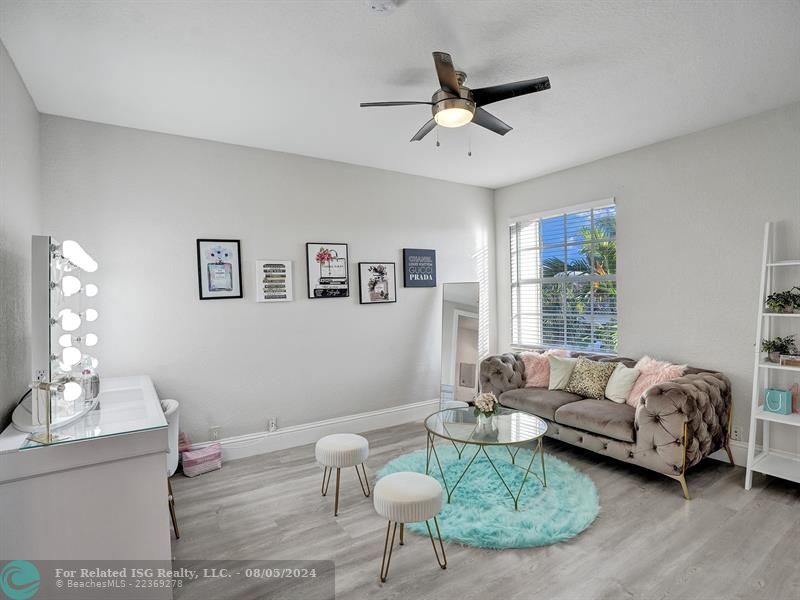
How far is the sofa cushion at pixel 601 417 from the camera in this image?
10.5 ft

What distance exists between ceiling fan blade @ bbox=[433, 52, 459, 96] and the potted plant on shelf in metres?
2.79

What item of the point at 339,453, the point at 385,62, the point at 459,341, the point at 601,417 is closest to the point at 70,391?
the point at 339,453

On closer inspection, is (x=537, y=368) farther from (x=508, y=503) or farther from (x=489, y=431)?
(x=508, y=503)

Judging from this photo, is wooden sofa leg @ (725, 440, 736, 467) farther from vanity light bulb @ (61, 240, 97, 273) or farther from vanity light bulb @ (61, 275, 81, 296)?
vanity light bulb @ (61, 240, 97, 273)

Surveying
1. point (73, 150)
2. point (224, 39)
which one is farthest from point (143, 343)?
point (224, 39)

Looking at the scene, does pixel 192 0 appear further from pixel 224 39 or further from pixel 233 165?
pixel 233 165

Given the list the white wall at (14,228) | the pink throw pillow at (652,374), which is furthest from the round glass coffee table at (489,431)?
the white wall at (14,228)

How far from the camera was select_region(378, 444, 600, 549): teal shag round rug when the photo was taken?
246cm

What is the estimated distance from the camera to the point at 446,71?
2.03 metres

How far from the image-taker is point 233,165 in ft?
12.2

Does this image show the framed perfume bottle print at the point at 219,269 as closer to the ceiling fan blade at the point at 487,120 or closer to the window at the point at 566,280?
the ceiling fan blade at the point at 487,120

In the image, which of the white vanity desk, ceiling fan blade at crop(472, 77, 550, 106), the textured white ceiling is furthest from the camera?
ceiling fan blade at crop(472, 77, 550, 106)

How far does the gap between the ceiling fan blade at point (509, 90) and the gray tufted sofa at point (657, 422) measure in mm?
2245

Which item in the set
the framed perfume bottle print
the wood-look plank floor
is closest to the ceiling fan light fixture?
the framed perfume bottle print
